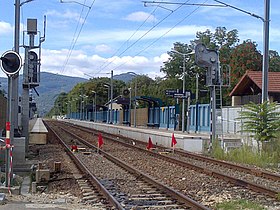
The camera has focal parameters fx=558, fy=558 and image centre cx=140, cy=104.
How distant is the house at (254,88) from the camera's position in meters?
48.8

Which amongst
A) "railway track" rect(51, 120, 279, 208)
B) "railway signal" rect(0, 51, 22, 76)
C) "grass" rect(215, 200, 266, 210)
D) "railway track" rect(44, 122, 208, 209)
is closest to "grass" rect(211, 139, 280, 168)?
"railway track" rect(51, 120, 279, 208)

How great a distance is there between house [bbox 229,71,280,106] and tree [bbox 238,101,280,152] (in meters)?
21.7

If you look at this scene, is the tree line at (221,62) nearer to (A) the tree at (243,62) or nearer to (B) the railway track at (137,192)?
(A) the tree at (243,62)

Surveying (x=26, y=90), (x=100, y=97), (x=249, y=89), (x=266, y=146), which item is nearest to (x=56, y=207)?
(x=266, y=146)

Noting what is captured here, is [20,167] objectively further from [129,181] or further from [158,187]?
[158,187]

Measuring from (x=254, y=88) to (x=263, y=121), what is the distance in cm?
2763

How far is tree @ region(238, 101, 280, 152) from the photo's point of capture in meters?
25.0

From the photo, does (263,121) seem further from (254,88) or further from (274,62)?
(274,62)

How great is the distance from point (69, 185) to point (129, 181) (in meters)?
1.90

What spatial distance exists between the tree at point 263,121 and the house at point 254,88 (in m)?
21.7

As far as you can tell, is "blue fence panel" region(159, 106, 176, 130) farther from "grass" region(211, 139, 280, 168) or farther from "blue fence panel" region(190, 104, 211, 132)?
"grass" region(211, 139, 280, 168)

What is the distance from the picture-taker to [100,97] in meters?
162

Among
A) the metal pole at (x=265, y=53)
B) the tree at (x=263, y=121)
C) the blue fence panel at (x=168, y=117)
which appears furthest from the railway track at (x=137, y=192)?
the blue fence panel at (x=168, y=117)

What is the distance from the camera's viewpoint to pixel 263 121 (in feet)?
83.0
